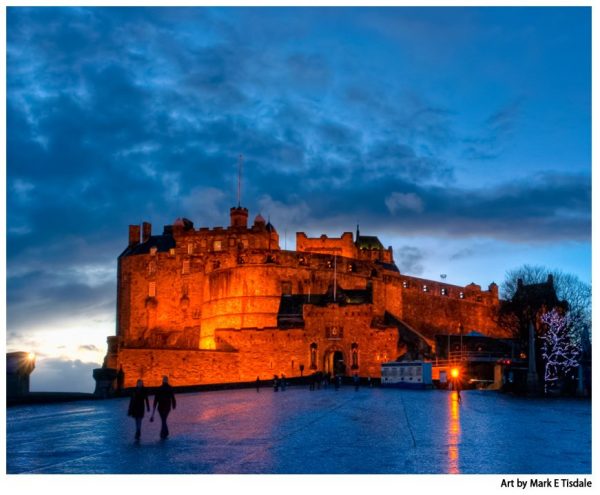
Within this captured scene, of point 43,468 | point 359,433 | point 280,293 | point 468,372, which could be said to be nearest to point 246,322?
point 280,293

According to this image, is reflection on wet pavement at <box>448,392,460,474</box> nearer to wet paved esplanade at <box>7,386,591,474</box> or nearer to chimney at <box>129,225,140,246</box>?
wet paved esplanade at <box>7,386,591,474</box>

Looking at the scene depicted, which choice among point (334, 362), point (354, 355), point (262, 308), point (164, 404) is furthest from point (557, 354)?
point (164, 404)

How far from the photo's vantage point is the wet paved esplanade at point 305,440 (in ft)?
39.2

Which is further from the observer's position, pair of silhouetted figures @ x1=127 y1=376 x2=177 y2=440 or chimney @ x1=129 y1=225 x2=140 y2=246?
chimney @ x1=129 y1=225 x2=140 y2=246

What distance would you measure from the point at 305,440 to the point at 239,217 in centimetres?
5525

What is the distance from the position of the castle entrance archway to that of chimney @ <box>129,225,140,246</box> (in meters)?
26.8

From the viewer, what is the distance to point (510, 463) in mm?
12359

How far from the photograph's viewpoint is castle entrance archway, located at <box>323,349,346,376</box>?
49562 mm

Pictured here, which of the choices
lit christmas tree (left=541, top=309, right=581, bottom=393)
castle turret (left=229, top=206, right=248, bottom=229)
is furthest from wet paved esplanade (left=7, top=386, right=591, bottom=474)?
castle turret (left=229, top=206, right=248, bottom=229)

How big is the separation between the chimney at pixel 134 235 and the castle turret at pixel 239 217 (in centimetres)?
793

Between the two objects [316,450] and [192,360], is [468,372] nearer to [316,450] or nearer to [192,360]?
[192,360]

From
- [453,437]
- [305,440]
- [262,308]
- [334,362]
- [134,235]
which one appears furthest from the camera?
[134,235]

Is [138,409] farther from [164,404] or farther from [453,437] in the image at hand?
[453,437]

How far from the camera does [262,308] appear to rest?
59.4 meters
